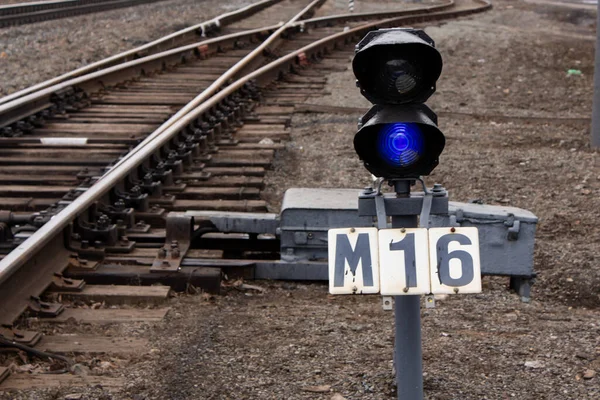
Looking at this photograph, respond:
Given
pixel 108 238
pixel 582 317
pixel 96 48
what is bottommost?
pixel 582 317

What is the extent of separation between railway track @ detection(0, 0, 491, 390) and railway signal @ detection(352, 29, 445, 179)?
170 centimetres

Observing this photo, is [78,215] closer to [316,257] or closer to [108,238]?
[108,238]

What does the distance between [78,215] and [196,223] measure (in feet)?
2.20

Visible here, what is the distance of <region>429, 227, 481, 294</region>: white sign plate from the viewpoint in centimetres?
288

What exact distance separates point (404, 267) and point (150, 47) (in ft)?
38.6

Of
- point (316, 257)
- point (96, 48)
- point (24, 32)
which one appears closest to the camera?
point (316, 257)

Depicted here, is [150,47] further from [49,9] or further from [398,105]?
[398,105]

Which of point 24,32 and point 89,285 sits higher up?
point 24,32

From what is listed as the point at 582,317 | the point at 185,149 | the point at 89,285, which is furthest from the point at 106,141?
the point at 582,317

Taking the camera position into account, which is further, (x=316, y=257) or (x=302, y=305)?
(x=316, y=257)

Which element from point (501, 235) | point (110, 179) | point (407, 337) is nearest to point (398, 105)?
point (407, 337)

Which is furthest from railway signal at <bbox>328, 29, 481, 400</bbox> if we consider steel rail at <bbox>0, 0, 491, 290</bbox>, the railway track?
steel rail at <bbox>0, 0, 491, 290</bbox>

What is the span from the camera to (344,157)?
849cm

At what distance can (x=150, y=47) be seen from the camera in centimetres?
1417
